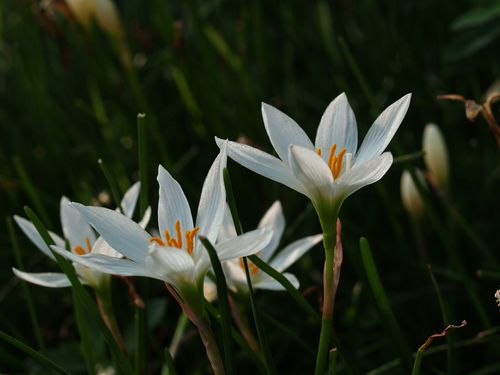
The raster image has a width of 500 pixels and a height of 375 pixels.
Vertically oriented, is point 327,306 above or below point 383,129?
below

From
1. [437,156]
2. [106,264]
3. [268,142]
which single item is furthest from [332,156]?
[268,142]

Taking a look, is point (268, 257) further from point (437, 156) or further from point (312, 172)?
point (437, 156)

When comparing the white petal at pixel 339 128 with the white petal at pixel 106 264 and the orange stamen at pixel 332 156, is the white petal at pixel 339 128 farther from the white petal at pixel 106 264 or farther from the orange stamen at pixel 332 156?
the white petal at pixel 106 264

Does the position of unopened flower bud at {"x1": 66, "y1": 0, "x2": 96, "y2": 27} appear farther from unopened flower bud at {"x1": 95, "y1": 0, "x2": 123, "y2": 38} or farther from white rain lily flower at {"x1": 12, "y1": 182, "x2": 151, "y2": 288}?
white rain lily flower at {"x1": 12, "y1": 182, "x2": 151, "y2": 288}

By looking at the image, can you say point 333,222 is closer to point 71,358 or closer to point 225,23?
point 71,358

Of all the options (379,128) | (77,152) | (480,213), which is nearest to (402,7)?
(480,213)

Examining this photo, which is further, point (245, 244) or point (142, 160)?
point (142, 160)

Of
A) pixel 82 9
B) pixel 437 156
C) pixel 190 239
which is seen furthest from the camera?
pixel 82 9
